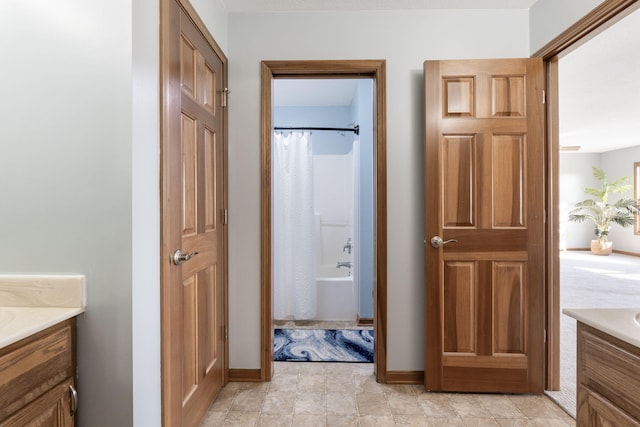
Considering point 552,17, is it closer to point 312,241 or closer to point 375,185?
point 375,185

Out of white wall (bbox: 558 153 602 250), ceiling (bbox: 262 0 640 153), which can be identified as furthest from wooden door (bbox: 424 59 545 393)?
white wall (bbox: 558 153 602 250)

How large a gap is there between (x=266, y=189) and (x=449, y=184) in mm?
1188

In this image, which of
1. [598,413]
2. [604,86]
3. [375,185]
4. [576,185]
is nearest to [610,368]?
[598,413]

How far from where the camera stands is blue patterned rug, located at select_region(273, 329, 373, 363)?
270 cm

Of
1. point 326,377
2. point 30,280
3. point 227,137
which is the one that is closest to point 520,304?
point 326,377

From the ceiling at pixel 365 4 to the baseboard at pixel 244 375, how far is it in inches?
95.2

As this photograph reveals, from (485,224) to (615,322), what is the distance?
46.3 inches

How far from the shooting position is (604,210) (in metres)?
8.33

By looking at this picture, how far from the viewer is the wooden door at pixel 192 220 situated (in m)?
1.47

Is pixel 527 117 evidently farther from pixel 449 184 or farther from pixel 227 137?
pixel 227 137

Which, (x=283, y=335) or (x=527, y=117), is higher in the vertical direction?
(x=527, y=117)

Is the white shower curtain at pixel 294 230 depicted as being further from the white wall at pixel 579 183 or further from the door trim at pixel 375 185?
the white wall at pixel 579 183

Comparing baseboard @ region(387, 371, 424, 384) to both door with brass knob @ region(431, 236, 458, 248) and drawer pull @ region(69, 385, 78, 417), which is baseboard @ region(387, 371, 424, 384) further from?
drawer pull @ region(69, 385, 78, 417)

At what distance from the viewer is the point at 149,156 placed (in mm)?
1306
